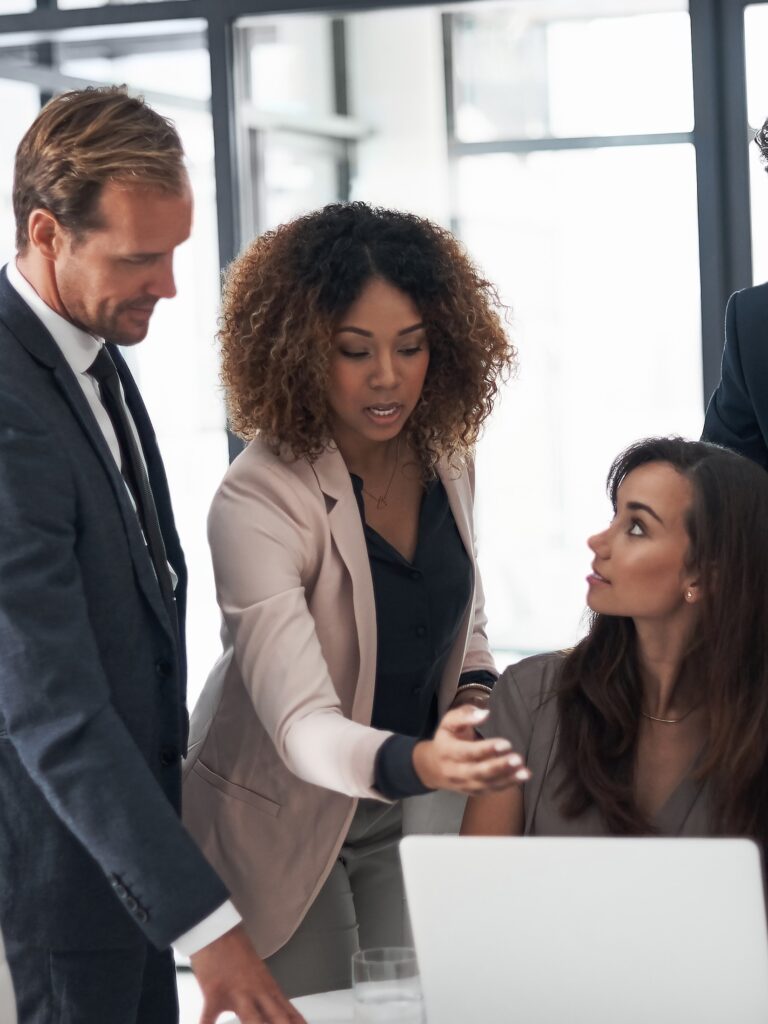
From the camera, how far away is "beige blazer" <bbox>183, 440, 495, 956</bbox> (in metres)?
1.90

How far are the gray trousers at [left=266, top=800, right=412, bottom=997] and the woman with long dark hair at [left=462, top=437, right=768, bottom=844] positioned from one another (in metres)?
0.17

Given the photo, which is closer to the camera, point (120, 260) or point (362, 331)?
point (120, 260)

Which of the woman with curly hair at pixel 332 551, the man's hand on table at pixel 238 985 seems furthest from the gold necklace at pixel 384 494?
the man's hand on table at pixel 238 985

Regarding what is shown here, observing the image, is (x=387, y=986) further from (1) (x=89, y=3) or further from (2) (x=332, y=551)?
(1) (x=89, y=3)

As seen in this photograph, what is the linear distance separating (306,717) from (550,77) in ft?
7.83

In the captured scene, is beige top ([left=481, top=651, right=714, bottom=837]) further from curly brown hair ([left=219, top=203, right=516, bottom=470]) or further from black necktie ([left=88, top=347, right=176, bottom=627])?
black necktie ([left=88, top=347, right=176, bottom=627])

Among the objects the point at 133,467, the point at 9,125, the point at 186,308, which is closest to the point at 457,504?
the point at 133,467

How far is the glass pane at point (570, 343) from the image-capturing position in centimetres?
361

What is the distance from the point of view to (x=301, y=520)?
1.98m

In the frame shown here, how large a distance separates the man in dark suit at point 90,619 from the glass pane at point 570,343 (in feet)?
6.98

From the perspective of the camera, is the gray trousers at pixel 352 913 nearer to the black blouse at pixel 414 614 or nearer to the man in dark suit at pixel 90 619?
the black blouse at pixel 414 614

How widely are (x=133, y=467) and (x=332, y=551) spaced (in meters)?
0.36

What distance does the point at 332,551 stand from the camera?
2.00 metres

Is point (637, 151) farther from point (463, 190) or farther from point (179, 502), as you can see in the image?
point (179, 502)
